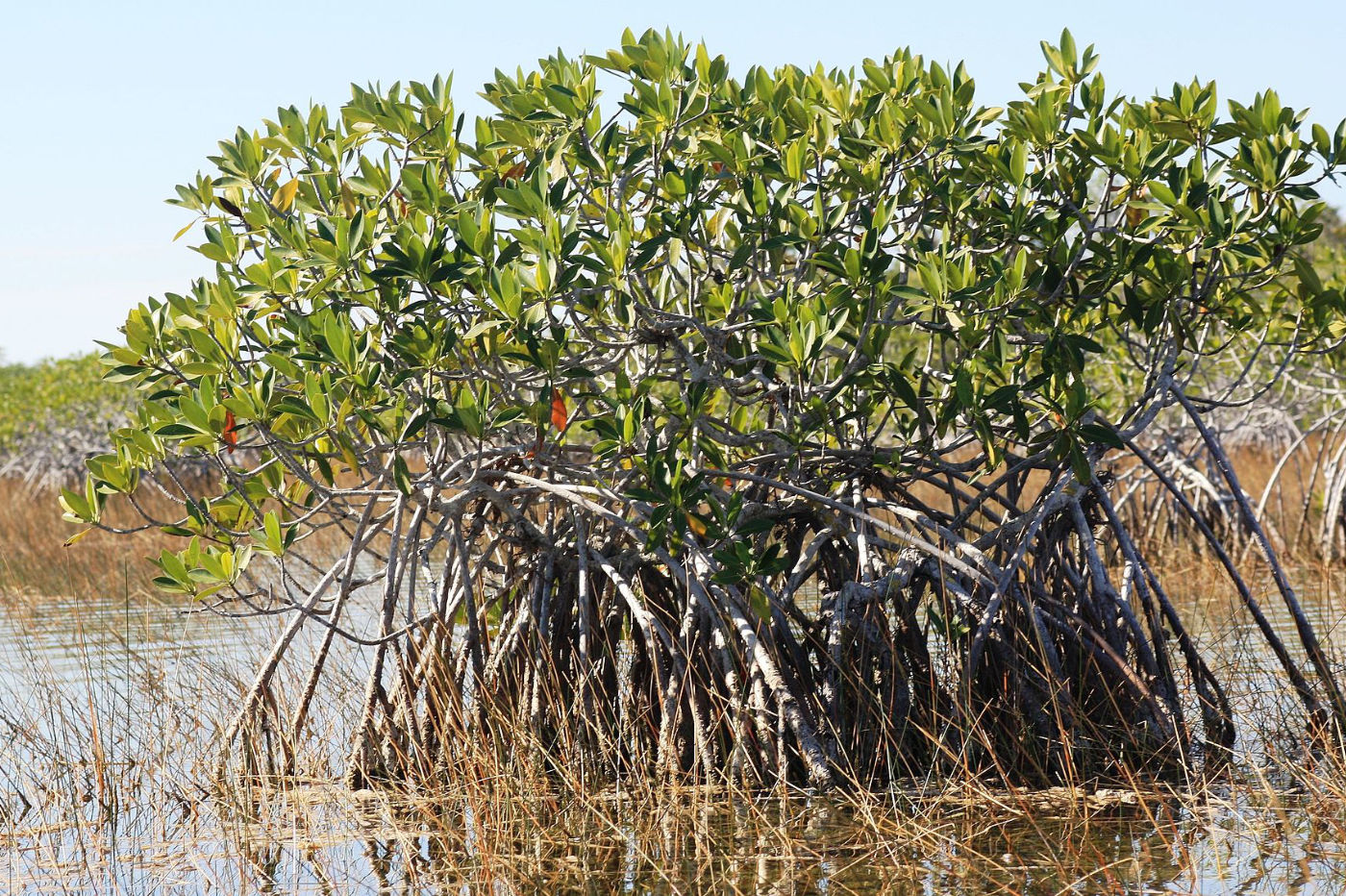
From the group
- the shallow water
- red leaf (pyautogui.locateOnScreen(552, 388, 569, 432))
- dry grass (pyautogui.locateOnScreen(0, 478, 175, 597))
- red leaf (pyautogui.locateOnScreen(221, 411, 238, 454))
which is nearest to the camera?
the shallow water

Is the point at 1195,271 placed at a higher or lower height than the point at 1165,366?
higher

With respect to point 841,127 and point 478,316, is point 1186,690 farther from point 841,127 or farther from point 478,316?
point 478,316

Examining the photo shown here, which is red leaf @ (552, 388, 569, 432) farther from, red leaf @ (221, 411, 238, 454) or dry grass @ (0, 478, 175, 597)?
dry grass @ (0, 478, 175, 597)

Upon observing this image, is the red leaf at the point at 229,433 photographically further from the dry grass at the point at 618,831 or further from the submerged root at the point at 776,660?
the dry grass at the point at 618,831

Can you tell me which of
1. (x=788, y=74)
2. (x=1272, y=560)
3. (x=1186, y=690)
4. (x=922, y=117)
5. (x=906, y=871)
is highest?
(x=788, y=74)

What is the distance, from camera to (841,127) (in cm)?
443

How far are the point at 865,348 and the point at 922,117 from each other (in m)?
0.71

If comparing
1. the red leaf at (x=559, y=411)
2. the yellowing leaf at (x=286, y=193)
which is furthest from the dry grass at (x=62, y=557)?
the red leaf at (x=559, y=411)

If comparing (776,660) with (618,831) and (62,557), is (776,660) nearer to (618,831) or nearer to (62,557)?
(618,831)

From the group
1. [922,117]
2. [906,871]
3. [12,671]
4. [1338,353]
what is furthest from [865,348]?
[12,671]

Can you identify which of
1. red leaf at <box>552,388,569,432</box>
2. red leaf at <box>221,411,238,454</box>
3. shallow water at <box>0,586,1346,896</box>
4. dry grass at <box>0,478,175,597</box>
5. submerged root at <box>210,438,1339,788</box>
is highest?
dry grass at <box>0,478,175,597</box>

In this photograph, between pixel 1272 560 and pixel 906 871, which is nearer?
pixel 906 871

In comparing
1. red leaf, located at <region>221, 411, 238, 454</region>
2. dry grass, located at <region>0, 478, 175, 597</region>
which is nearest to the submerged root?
red leaf, located at <region>221, 411, 238, 454</region>

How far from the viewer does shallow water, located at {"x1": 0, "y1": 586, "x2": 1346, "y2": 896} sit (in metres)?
3.61
